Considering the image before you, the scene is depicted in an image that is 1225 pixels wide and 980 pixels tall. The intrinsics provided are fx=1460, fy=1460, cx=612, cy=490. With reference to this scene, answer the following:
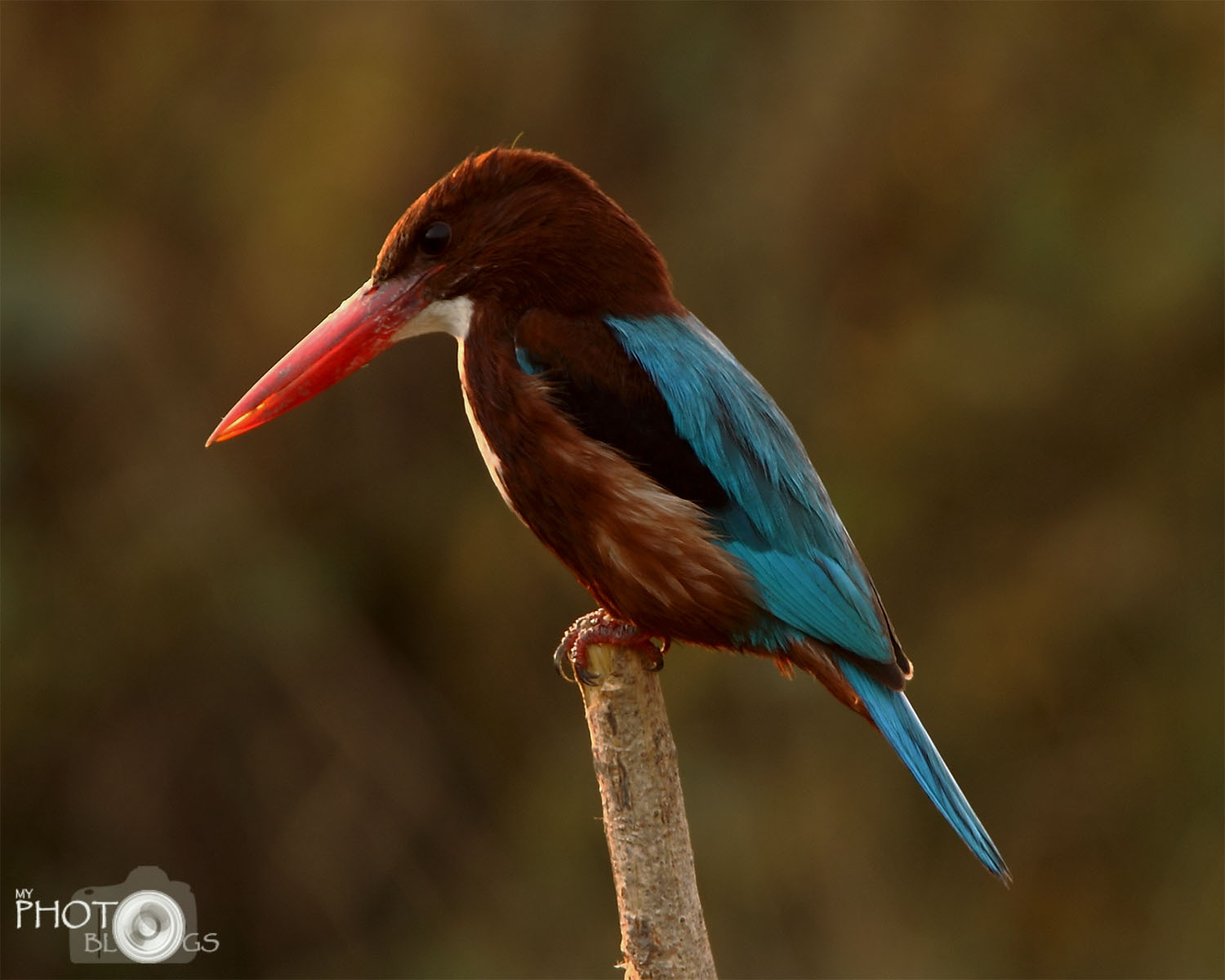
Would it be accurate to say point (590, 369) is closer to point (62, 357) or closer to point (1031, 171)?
point (62, 357)

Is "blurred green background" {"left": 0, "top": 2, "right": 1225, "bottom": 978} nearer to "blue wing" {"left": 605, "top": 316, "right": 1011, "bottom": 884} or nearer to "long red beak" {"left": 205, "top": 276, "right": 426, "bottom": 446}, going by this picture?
"long red beak" {"left": 205, "top": 276, "right": 426, "bottom": 446}

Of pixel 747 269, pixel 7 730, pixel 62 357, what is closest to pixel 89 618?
pixel 7 730

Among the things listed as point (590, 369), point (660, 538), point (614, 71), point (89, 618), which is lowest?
point (660, 538)

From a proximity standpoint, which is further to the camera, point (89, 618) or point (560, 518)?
point (89, 618)

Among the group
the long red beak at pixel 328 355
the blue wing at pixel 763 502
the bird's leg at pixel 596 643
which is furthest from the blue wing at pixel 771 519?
the long red beak at pixel 328 355

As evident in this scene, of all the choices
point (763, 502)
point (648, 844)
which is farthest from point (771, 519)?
point (648, 844)

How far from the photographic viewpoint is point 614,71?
4852 mm

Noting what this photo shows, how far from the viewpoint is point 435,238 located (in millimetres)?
2910

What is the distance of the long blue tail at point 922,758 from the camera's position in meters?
2.52

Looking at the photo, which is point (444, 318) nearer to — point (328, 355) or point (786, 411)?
point (328, 355)

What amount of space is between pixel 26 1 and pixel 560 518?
121 inches

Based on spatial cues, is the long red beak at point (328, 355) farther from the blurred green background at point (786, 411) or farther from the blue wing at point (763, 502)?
the blurred green background at point (786, 411)

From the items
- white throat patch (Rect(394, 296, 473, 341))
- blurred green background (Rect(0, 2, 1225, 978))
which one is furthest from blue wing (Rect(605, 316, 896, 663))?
blurred green background (Rect(0, 2, 1225, 978))

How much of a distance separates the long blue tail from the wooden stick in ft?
1.34
